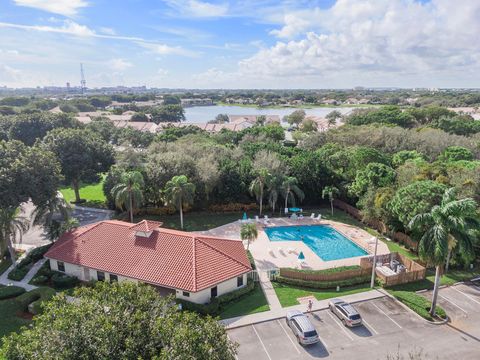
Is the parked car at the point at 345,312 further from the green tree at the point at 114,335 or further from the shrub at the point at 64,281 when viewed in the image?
the shrub at the point at 64,281

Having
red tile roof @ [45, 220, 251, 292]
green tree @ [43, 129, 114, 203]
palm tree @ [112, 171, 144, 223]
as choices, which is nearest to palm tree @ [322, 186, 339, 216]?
red tile roof @ [45, 220, 251, 292]

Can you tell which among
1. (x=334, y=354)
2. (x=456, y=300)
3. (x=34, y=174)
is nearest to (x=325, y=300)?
(x=334, y=354)

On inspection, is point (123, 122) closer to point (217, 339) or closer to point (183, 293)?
point (183, 293)

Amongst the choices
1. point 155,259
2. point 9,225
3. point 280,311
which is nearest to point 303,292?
point 280,311

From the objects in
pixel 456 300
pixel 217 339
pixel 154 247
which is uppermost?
pixel 217 339

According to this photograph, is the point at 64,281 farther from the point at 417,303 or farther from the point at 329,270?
the point at 417,303

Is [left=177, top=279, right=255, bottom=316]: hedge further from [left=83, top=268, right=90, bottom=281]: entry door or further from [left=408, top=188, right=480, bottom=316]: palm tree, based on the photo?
[left=408, top=188, right=480, bottom=316]: palm tree
